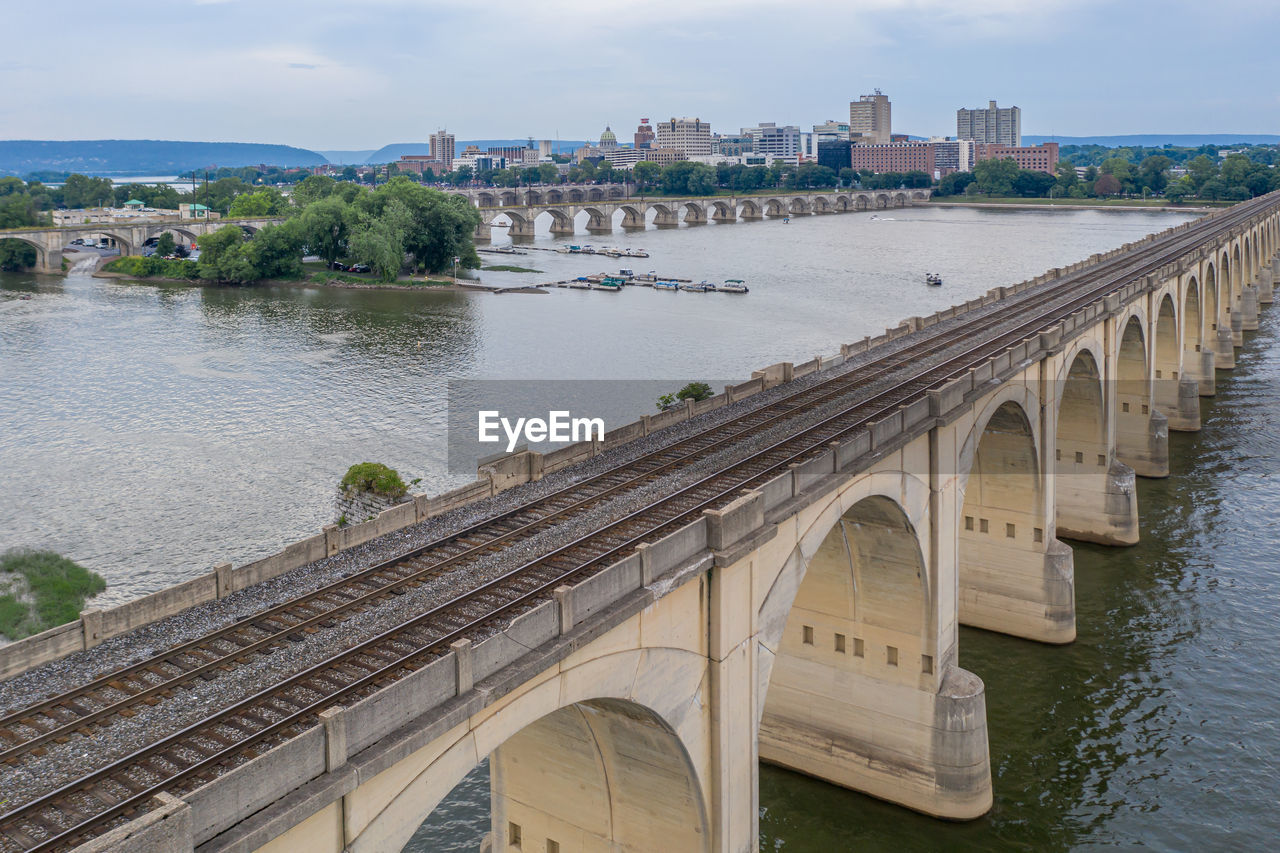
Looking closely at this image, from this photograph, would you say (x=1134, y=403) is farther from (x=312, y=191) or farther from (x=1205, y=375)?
(x=312, y=191)

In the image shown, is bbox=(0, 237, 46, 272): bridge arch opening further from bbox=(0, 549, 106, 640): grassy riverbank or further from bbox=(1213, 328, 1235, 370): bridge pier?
bbox=(1213, 328, 1235, 370): bridge pier

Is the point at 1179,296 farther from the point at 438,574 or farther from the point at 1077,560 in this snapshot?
the point at 438,574

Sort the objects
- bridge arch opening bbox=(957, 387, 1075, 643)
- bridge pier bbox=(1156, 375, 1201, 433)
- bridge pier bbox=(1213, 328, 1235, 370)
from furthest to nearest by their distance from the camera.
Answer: bridge pier bbox=(1213, 328, 1235, 370) → bridge pier bbox=(1156, 375, 1201, 433) → bridge arch opening bbox=(957, 387, 1075, 643)

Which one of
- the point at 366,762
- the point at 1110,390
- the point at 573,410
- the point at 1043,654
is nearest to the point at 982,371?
the point at 1043,654

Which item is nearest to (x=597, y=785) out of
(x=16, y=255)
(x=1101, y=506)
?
(x=1101, y=506)

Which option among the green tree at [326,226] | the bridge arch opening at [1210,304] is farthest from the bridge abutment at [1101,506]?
the green tree at [326,226]

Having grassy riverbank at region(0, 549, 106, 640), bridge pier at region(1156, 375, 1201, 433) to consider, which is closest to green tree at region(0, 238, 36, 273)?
grassy riverbank at region(0, 549, 106, 640)

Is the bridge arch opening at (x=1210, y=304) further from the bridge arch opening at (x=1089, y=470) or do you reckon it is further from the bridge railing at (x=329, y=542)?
the bridge railing at (x=329, y=542)
